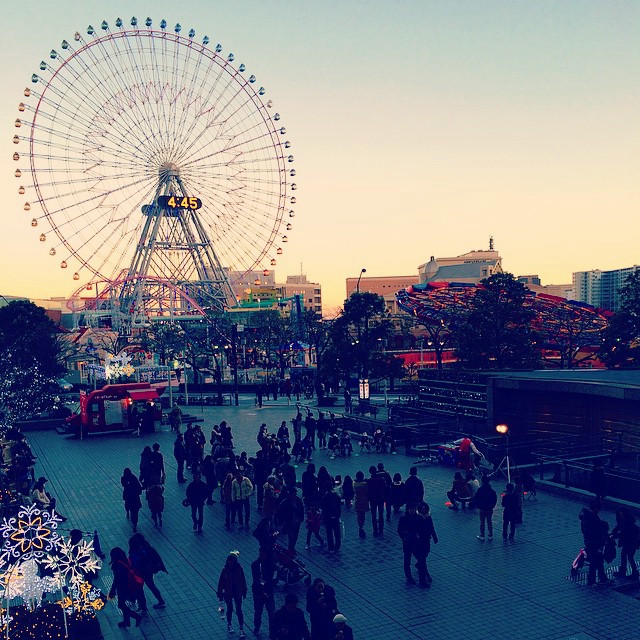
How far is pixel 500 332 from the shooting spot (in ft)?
115

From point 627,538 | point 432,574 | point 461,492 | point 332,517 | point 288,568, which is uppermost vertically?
point 627,538

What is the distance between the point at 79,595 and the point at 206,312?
216ft

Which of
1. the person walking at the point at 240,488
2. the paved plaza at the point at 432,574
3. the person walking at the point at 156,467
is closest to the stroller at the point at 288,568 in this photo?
the paved plaza at the point at 432,574

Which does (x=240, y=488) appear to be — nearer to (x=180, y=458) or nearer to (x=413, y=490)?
(x=413, y=490)

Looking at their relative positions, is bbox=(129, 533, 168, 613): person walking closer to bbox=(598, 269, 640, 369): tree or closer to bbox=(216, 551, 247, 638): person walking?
bbox=(216, 551, 247, 638): person walking

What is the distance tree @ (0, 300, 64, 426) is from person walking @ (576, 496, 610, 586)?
2369cm

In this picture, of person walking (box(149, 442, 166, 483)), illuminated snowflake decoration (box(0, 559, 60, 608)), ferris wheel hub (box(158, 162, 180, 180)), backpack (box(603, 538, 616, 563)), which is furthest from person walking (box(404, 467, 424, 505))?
ferris wheel hub (box(158, 162, 180, 180))

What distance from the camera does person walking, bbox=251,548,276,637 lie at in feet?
32.7

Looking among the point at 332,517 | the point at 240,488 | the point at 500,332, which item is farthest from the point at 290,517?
the point at 500,332

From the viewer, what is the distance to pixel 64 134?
41844mm

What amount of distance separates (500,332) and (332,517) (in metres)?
23.9

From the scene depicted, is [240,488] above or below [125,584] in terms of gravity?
above

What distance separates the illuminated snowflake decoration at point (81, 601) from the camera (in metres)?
10.2

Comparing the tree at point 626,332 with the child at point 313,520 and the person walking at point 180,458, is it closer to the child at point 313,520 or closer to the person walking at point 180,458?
the person walking at point 180,458
